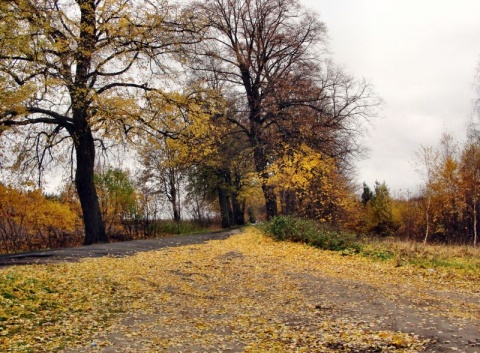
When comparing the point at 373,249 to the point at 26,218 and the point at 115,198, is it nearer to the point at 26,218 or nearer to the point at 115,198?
the point at 26,218

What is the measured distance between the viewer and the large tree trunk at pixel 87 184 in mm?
18109

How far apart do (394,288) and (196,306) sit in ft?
15.7

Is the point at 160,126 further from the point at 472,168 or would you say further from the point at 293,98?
the point at 472,168

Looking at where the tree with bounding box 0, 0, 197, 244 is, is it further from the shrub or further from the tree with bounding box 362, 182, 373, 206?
the tree with bounding box 362, 182, 373, 206

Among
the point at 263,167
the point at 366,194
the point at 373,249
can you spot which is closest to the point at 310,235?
the point at 373,249

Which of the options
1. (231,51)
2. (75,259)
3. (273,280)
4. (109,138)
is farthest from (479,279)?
(231,51)

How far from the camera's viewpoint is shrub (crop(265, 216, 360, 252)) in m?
16.8

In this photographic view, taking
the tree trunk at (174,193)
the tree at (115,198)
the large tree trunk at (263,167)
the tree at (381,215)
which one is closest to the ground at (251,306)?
the large tree trunk at (263,167)

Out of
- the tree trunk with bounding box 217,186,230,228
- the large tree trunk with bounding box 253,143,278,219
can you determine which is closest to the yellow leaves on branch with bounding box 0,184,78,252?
the large tree trunk with bounding box 253,143,278,219

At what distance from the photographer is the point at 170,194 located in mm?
44688

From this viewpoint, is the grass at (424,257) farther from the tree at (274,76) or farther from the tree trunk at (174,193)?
the tree trunk at (174,193)

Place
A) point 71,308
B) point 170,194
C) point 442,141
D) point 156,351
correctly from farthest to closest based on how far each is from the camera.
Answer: point 170,194 < point 442,141 < point 71,308 < point 156,351

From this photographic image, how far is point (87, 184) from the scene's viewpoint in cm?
1831

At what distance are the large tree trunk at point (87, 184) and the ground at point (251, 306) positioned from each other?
196 inches
